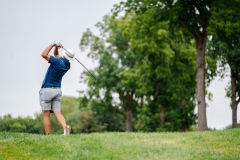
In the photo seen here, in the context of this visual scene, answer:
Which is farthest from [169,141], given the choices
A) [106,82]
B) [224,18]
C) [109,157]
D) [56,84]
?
[106,82]

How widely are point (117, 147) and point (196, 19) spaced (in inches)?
612

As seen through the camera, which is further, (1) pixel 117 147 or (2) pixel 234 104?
(2) pixel 234 104

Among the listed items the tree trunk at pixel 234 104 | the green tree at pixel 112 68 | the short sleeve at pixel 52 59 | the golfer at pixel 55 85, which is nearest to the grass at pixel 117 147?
the golfer at pixel 55 85

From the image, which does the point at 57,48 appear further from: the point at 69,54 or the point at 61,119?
the point at 61,119

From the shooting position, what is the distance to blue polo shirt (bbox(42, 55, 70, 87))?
1283 centimetres

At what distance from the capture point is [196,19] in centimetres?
2544

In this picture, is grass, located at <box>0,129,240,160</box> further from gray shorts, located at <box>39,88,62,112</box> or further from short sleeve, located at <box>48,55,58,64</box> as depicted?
short sleeve, located at <box>48,55,58,64</box>

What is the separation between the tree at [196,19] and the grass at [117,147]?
12339 mm

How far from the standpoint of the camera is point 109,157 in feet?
35.0

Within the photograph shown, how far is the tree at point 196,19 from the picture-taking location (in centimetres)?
2516

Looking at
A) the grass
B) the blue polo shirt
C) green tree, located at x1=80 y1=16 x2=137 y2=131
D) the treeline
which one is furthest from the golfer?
green tree, located at x1=80 y1=16 x2=137 y2=131

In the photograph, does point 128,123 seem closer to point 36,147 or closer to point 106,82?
point 106,82

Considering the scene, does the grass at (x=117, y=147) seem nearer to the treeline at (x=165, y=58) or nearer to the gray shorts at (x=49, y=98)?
the gray shorts at (x=49, y=98)

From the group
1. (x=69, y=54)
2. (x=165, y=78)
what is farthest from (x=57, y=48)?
→ (x=165, y=78)
